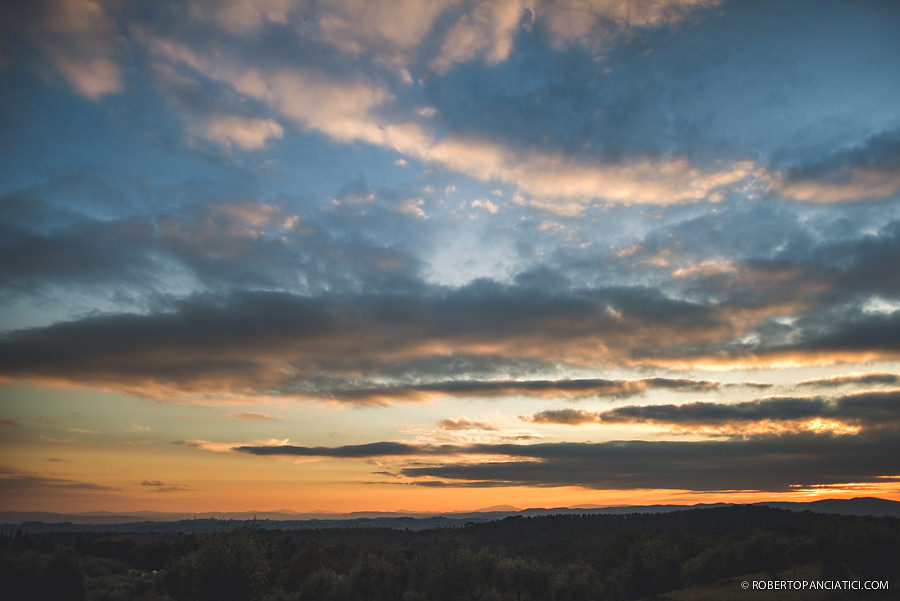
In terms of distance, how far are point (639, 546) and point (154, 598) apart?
68.7 metres

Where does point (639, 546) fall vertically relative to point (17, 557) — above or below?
below

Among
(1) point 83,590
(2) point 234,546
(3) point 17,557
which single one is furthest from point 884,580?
(3) point 17,557

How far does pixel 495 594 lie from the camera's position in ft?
192

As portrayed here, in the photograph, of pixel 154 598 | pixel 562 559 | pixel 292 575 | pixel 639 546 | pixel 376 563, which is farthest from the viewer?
pixel 562 559

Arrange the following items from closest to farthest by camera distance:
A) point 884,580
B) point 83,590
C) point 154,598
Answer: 1. point 884,580
2. point 83,590
3. point 154,598

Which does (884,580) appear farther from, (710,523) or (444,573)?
(710,523)

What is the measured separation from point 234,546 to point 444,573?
24730mm

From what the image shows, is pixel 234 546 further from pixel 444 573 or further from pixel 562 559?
pixel 562 559

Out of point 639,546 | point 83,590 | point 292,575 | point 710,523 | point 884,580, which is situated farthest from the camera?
point 710,523

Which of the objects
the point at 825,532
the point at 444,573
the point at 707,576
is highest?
the point at 825,532

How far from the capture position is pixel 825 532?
58.8 metres

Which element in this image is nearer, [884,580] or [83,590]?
[884,580]

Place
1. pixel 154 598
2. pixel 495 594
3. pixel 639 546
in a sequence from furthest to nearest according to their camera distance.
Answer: pixel 639 546 → pixel 154 598 → pixel 495 594

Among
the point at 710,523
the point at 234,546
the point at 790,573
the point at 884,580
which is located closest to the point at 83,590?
the point at 234,546
